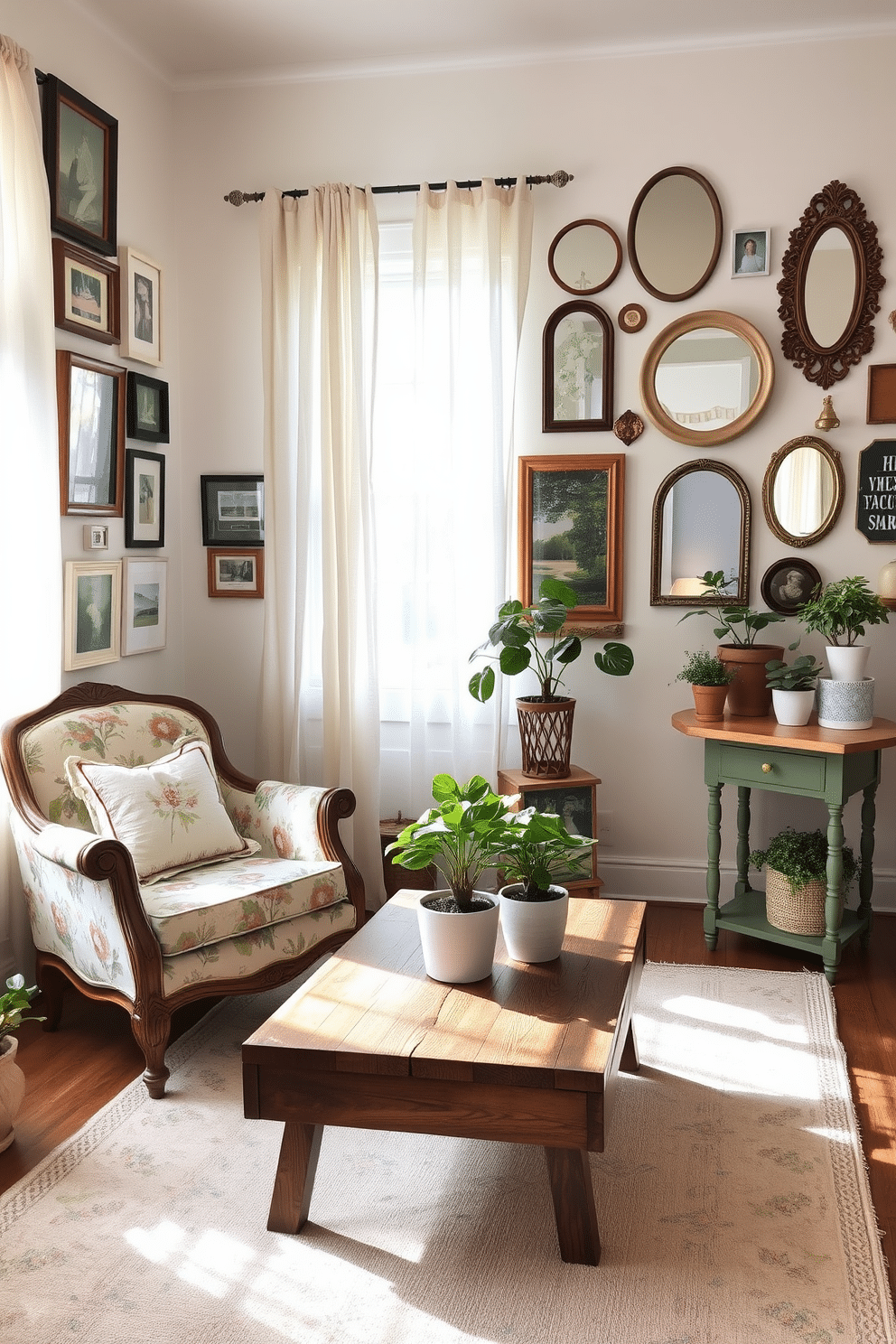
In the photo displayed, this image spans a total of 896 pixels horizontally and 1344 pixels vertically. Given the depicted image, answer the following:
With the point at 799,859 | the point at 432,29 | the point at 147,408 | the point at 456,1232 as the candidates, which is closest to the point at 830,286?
the point at 432,29

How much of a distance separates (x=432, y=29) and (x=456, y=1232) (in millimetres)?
3732

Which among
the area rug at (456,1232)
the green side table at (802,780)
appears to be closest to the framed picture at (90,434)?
the area rug at (456,1232)

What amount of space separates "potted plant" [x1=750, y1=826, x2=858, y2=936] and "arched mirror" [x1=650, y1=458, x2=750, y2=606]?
93 centimetres

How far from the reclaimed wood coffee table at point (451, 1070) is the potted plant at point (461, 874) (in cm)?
6

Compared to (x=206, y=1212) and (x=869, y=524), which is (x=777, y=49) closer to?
(x=869, y=524)

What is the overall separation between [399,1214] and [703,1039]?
1.13 m

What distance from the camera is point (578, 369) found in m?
4.08

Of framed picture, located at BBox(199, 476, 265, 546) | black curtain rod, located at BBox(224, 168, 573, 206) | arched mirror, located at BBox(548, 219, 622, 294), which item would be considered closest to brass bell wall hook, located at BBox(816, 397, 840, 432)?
arched mirror, located at BBox(548, 219, 622, 294)

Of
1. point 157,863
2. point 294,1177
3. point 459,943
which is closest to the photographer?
point 294,1177

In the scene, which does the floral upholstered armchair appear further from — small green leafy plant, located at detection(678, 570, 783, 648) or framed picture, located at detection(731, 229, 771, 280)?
framed picture, located at detection(731, 229, 771, 280)

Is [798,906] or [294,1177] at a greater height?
[798,906]

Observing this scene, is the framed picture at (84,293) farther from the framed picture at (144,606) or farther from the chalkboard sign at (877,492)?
the chalkboard sign at (877,492)

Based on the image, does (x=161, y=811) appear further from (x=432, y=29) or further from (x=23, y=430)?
(x=432, y=29)

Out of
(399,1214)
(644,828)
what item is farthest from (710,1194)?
(644,828)
